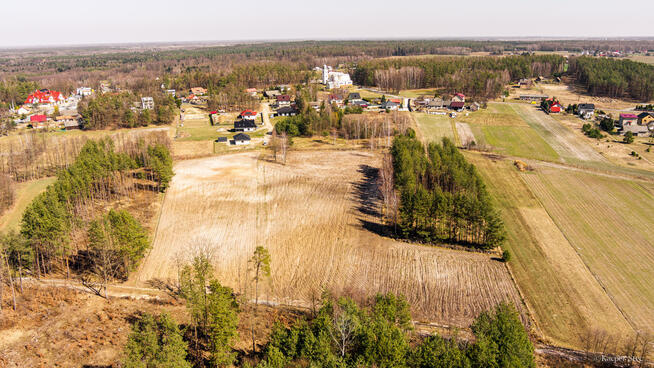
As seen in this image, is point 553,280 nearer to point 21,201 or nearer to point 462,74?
point 21,201

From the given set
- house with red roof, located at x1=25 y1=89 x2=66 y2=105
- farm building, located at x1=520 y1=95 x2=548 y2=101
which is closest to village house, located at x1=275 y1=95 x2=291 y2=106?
house with red roof, located at x1=25 y1=89 x2=66 y2=105

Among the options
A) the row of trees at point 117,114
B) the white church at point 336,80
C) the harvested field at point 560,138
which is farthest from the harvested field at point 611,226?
the white church at point 336,80

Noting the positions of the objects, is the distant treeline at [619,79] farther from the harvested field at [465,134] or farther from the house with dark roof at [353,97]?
the house with dark roof at [353,97]

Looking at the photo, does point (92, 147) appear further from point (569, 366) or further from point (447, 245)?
point (569, 366)

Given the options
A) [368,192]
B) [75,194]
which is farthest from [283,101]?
[75,194]

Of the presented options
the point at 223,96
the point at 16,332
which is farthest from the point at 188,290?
the point at 223,96

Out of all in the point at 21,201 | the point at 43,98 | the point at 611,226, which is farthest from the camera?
the point at 43,98

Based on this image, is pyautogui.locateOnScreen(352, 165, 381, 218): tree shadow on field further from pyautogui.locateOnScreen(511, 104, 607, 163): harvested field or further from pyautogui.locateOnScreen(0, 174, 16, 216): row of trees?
pyautogui.locateOnScreen(0, 174, 16, 216): row of trees
